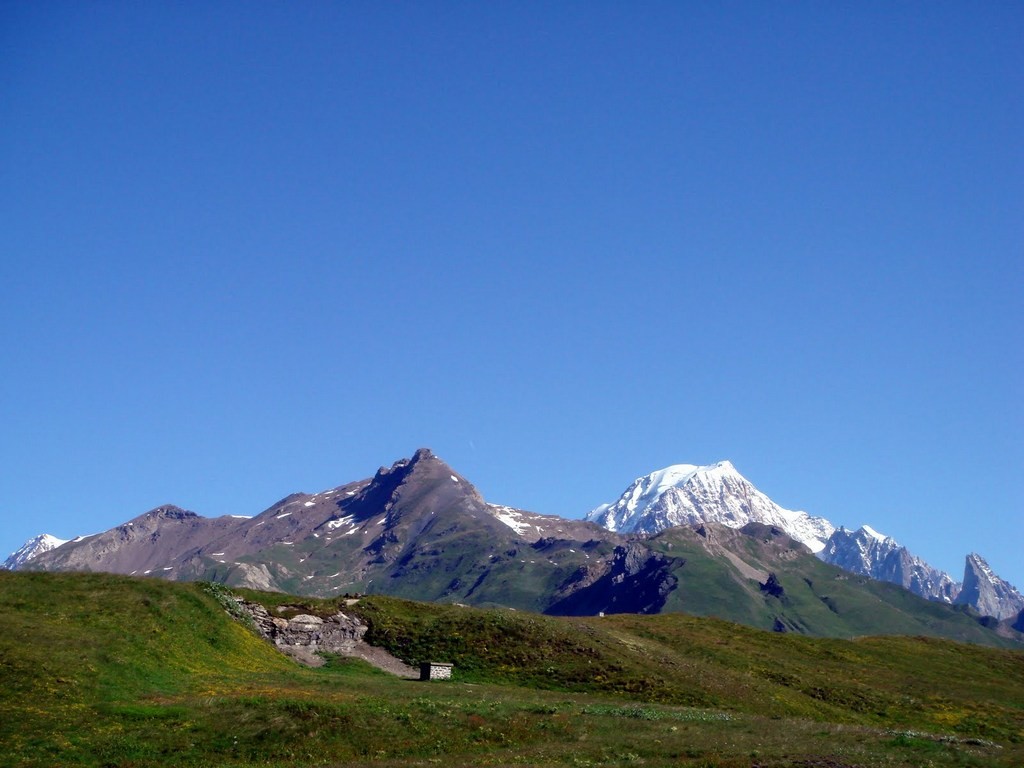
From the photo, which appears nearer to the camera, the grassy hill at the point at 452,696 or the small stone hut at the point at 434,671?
the grassy hill at the point at 452,696

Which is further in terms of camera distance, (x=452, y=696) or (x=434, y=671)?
(x=434, y=671)

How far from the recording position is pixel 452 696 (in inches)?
2405

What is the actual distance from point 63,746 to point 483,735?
2001 cm

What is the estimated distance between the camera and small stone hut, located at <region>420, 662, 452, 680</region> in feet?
232

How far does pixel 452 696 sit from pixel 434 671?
10.1 m

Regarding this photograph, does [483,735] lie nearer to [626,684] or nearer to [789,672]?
[626,684]

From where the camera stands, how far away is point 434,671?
233 ft

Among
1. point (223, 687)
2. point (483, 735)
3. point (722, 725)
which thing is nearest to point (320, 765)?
point (483, 735)

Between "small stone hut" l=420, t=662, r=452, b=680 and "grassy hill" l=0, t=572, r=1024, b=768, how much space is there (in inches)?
73.3

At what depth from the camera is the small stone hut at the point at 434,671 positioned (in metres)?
70.6

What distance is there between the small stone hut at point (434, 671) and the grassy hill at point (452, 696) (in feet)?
6.10

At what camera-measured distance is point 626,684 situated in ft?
241

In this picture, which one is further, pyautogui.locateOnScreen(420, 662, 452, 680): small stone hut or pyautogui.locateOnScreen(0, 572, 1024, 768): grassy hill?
pyautogui.locateOnScreen(420, 662, 452, 680): small stone hut

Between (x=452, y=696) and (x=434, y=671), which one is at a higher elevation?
(x=434, y=671)
